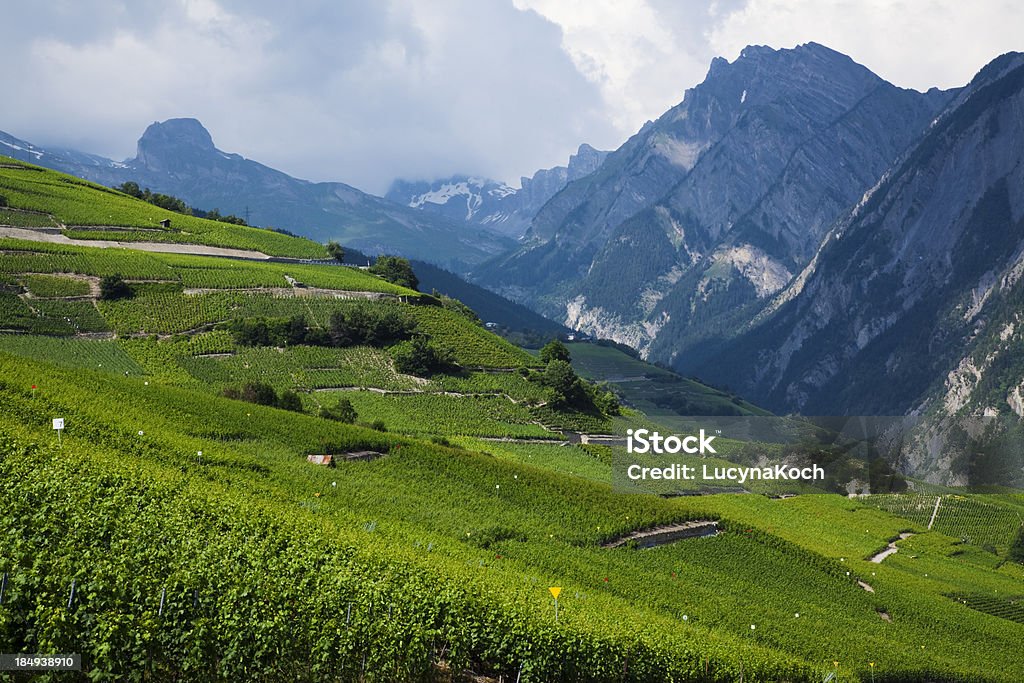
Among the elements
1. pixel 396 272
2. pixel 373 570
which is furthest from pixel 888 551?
pixel 396 272

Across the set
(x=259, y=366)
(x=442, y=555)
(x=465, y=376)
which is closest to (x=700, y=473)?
(x=465, y=376)

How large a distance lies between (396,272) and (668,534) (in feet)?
329

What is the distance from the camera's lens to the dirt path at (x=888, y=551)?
82.5 metres

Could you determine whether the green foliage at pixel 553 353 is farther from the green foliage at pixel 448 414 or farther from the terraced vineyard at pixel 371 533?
the green foliage at pixel 448 414

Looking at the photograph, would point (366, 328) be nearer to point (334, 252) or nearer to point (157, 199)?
point (334, 252)

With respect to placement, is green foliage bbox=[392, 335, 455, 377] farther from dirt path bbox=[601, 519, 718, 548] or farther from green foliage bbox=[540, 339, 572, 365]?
dirt path bbox=[601, 519, 718, 548]

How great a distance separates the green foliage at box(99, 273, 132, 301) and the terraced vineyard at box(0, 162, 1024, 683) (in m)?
1.30

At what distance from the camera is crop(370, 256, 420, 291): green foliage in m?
149

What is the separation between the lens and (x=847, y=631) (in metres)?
54.8

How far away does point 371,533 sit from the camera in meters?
41.5

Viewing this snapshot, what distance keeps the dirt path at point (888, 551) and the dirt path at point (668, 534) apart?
92.0ft

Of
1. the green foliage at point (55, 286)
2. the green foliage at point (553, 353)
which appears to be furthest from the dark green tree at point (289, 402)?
the green foliage at point (553, 353)

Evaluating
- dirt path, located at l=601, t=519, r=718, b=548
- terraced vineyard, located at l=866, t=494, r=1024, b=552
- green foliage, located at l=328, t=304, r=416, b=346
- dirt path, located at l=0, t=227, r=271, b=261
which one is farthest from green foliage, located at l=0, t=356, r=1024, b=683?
dirt path, located at l=0, t=227, r=271, b=261

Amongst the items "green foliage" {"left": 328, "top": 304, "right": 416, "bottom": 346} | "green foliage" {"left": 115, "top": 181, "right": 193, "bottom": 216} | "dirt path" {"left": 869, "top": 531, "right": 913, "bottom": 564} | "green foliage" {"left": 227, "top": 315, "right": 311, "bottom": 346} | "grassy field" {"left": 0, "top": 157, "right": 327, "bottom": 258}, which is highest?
"green foliage" {"left": 115, "top": 181, "right": 193, "bottom": 216}
